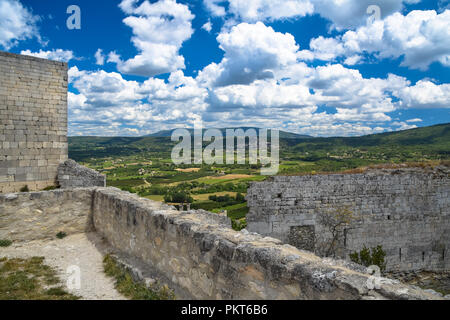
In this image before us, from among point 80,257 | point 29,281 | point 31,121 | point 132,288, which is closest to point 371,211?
point 132,288

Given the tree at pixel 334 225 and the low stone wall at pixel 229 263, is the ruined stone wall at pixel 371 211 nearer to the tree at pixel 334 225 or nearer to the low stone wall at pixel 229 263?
the tree at pixel 334 225

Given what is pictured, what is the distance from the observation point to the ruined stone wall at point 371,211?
27.9 ft

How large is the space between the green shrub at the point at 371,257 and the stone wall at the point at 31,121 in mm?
9514

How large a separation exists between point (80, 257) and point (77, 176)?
15.2 ft

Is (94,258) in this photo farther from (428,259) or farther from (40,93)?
(428,259)

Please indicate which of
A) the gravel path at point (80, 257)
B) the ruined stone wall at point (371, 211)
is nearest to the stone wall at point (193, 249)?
the gravel path at point (80, 257)

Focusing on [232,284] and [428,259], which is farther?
[428,259]

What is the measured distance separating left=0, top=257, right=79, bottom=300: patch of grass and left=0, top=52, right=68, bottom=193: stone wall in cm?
507

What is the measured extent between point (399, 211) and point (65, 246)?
30.0 ft

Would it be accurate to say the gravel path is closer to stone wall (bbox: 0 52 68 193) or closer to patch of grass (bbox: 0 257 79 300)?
patch of grass (bbox: 0 257 79 300)

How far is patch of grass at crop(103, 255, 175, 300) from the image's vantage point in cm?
339

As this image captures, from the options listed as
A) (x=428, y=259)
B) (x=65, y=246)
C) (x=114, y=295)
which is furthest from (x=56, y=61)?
(x=428, y=259)

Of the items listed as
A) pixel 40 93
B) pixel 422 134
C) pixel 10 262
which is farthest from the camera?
pixel 422 134

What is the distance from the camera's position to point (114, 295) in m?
3.61
